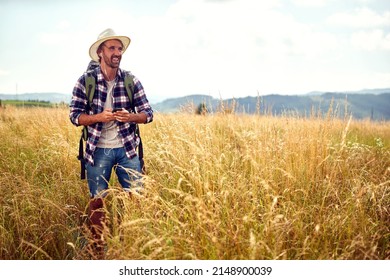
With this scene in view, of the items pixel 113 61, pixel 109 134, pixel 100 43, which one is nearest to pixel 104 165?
pixel 109 134

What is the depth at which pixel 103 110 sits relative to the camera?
120 inches

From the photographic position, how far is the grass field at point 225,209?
232 centimetres

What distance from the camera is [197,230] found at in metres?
2.46

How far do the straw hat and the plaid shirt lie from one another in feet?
0.58

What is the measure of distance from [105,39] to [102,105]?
1.90 feet

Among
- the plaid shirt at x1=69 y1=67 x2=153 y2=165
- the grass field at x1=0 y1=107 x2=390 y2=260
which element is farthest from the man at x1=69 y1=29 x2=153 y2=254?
the grass field at x1=0 y1=107 x2=390 y2=260

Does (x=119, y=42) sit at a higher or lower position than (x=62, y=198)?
higher

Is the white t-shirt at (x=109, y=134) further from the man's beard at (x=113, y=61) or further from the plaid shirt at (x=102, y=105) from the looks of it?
the man's beard at (x=113, y=61)

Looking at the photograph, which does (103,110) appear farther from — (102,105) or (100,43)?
(100,43)
